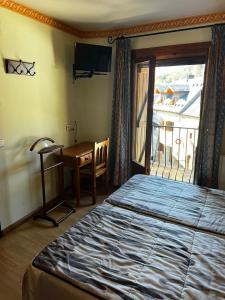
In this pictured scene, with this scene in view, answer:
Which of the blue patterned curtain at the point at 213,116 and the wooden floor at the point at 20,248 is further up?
the blue patterned curtain at the point at 213,116

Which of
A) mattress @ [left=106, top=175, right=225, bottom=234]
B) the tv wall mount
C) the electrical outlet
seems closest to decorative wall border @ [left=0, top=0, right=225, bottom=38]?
the tv wall mount

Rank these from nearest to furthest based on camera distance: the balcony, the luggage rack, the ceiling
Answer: the ceiling < the luggage rack < the balcony

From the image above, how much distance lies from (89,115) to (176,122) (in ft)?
7.84

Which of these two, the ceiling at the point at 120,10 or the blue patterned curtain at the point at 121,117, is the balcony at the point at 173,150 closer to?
the blue patterned curtain at the point at 121,117

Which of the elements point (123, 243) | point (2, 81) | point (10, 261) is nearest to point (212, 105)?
point (123, 243)

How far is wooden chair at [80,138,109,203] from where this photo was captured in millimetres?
3103

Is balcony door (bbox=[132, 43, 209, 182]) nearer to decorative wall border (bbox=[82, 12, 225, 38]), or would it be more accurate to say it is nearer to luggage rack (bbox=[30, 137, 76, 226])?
decorative wall border (bbox=[82, 12, 225, 38])

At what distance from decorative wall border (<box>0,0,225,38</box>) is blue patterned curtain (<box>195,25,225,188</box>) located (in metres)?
0.19

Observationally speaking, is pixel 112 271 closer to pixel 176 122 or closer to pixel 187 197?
pixel 187 197

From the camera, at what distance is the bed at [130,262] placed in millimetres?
1138

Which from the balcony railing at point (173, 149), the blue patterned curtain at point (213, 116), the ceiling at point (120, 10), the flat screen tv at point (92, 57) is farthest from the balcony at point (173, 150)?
the ceiling at point (120, 10)

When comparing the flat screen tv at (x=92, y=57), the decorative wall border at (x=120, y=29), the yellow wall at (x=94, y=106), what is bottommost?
the yellow wall at (x=94, y=106)

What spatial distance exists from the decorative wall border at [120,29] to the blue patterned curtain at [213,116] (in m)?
0.19

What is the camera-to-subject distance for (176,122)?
515cm
